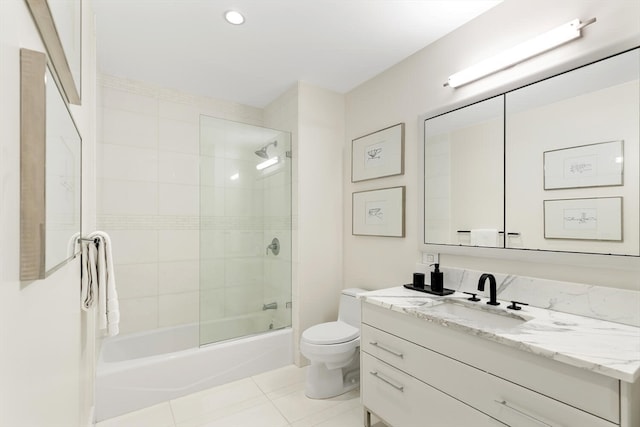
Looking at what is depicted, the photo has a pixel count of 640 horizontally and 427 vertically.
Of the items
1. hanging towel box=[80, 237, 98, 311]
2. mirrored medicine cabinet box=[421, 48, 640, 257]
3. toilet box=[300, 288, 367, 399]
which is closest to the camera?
hanging towel box=[80, 237, 98, 311]

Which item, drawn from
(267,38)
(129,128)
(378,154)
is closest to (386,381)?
(378,154)

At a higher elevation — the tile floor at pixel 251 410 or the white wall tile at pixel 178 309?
the white wall tile at pixel 178 309

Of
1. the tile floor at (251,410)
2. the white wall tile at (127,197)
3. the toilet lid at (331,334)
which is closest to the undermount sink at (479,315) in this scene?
the toilet lid at (331,334)

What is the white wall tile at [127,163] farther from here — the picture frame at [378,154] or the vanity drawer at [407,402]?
the vanity drawer at [407,402]

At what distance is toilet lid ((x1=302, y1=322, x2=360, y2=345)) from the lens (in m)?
2.13

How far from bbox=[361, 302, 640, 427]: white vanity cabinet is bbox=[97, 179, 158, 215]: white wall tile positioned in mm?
2141

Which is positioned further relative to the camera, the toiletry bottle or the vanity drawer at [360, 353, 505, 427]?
the toiletry bottle

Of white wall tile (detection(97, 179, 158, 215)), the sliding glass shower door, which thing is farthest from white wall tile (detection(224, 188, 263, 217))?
white wall tile (detection(97, 179, 158, 215))

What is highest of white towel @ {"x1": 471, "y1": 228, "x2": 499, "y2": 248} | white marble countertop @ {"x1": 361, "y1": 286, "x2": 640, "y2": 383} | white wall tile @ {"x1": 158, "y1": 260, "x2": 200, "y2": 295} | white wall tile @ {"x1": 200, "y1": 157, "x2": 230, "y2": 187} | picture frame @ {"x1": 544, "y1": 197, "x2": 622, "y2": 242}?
white wall tile @ {"x1": 200, "y1": 157, "x2": 230, "y2": 187}

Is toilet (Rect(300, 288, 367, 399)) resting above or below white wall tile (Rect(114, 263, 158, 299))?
below

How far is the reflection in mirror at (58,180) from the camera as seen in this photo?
585 mm

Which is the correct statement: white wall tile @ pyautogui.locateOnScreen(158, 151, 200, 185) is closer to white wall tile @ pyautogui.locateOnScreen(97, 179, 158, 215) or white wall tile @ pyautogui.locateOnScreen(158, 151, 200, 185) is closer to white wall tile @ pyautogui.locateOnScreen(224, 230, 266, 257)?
white wall tile @ pyautogui.locateOnScreen(97, 179, 158, 215)

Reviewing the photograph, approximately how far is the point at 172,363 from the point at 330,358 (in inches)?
44.6

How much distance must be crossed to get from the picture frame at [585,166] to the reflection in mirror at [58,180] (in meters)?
1.92
